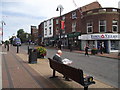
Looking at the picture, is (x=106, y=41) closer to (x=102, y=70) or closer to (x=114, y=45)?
(x=114, y=45)

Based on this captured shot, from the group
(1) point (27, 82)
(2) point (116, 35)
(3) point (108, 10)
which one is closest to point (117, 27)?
(2) point (116, 35)

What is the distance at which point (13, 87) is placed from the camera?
19.1ft

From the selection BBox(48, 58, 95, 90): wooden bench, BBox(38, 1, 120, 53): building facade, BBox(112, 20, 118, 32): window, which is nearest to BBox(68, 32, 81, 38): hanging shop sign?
BBox(38, 1, 120, 53): building facade

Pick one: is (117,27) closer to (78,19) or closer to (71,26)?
(78,19)

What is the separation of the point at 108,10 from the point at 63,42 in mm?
18060

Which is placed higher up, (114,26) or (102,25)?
(102,25)

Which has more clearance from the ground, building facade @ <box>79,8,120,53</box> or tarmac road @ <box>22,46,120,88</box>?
building facade @ <box>79,8,120,53</box>

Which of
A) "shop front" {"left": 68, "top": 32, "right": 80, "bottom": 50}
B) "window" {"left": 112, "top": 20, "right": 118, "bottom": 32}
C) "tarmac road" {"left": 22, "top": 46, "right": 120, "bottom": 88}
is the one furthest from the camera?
"shop front" {"left": 68, "top": 32, "right": 80, "bottom": 50}

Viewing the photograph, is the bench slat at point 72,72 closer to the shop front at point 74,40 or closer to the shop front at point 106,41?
the shop front at point 106,41

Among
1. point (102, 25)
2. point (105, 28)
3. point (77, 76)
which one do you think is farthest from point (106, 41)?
point (77, 76)

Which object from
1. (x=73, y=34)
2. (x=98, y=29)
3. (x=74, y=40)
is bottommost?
(x=74, y=40)

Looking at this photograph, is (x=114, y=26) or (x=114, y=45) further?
(x=114, y=45)

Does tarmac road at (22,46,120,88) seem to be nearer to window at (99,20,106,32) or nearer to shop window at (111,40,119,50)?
shop window at (111,40,119,50)

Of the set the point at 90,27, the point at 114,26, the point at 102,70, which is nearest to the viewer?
the point at 102,70
